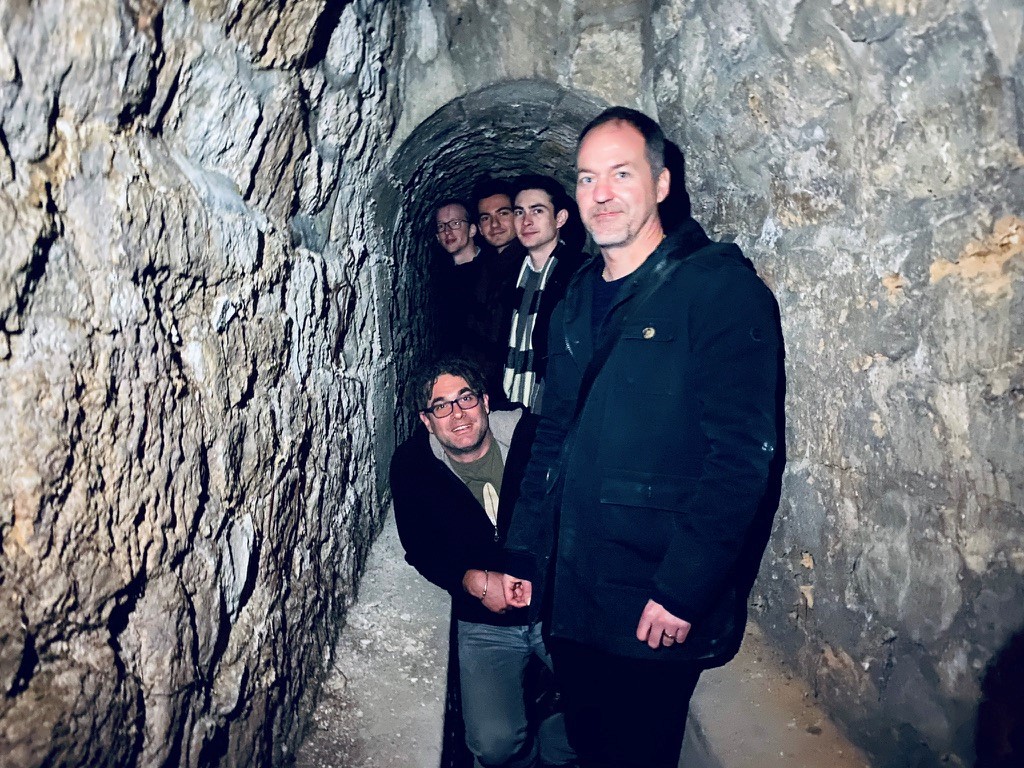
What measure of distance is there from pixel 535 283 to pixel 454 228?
733 millimetres

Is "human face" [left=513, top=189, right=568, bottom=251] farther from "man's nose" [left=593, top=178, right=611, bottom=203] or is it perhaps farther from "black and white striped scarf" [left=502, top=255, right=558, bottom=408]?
"man's nose" [left=593, top=178, right=611, bottom=203]

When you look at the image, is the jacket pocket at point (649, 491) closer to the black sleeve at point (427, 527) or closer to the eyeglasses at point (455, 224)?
the black sleeve at point (427, 527)

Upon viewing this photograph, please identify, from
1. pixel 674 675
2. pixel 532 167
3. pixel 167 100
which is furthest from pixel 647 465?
pixel 532 167

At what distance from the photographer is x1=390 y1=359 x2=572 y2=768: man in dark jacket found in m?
2.40

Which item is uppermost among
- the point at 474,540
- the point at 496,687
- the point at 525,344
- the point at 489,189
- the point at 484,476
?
the point at 489,189

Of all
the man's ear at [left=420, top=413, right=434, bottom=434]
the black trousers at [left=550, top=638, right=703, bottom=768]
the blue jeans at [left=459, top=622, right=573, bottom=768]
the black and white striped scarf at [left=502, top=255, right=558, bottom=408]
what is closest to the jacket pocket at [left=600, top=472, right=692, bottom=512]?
the black trousers at [left=550, top=638, right=703, bottom=768]

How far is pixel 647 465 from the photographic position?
1657 millimetres

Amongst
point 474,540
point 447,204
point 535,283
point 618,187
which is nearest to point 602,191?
point 618,187

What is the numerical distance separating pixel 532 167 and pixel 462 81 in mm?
1378

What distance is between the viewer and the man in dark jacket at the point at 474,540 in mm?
2402

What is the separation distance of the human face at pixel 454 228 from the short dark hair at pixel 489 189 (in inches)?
5.0

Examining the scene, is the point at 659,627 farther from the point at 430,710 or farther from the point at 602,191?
the point at 602,191

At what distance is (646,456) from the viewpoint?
1.66m

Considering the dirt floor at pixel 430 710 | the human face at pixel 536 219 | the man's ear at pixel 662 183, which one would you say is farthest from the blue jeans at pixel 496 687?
the human face at pixel 536 219
